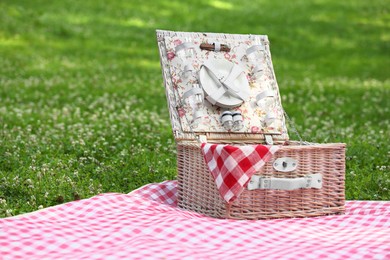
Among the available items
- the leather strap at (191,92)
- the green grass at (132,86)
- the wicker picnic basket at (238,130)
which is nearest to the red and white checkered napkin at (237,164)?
the wicker picnic basket at (238,130)

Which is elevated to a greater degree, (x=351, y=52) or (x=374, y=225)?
(x=351, y=52)

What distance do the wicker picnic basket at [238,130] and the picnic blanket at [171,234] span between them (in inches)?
6.8

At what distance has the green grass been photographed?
707cm

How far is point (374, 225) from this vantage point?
564cm

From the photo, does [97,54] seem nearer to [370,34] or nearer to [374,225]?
[370,34]

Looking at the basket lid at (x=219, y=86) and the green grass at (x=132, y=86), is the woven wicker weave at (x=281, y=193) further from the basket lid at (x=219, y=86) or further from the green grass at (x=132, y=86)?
the green grass at (x=132, y=86)

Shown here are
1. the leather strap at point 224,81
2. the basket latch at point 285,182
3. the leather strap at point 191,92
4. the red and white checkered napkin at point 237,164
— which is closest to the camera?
the red and white checkered napkin at point 237,164

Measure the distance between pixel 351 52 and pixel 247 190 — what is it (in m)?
14.3

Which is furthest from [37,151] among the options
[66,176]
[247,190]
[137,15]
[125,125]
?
[137,15]

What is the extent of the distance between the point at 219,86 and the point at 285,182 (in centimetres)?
136

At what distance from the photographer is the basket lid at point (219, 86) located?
659cm

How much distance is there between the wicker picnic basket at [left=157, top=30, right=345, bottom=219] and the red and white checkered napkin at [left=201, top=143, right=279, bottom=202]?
73mm

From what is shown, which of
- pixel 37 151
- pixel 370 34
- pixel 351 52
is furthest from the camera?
pixel 370 34

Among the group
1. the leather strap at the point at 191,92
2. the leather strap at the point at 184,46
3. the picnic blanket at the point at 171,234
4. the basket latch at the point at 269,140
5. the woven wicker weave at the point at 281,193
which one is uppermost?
the leather strap at the point at 184,46
